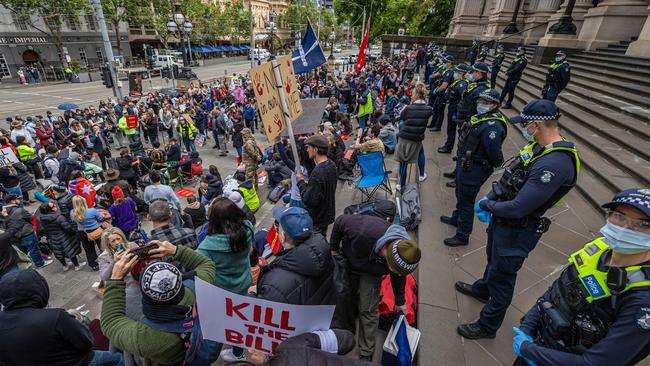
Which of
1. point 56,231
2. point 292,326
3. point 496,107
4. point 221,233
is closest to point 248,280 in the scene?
point 221,233

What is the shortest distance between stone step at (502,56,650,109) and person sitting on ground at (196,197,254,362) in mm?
8967

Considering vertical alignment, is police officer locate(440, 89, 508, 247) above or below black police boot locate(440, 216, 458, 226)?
above

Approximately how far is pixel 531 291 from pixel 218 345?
133 inches

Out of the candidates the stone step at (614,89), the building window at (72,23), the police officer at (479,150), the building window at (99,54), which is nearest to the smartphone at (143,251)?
the police officer at (479,150)

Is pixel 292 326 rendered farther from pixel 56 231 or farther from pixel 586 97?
pixel 586 97

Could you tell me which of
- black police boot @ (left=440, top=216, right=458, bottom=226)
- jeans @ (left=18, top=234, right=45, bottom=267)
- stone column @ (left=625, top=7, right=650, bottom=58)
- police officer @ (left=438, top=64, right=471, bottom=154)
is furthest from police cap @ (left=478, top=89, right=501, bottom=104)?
stone column @ (left=625, top=7, right=650, bottom=58)

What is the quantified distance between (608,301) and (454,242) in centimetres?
273

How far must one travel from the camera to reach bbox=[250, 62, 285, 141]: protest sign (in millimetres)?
3785

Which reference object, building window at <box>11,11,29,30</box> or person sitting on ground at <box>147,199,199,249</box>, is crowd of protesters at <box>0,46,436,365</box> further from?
building window at <box>11,11,29,30</box>

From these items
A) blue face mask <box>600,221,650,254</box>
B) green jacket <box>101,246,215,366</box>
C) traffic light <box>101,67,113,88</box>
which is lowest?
traffic light <box>101,67,113,88</box>

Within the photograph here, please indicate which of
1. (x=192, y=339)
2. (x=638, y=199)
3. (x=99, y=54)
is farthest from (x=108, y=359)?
(x=99, y=54)

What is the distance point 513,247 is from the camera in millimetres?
2729

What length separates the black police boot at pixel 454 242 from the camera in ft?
14.2

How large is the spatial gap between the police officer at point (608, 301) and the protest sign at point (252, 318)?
4.38 feet
